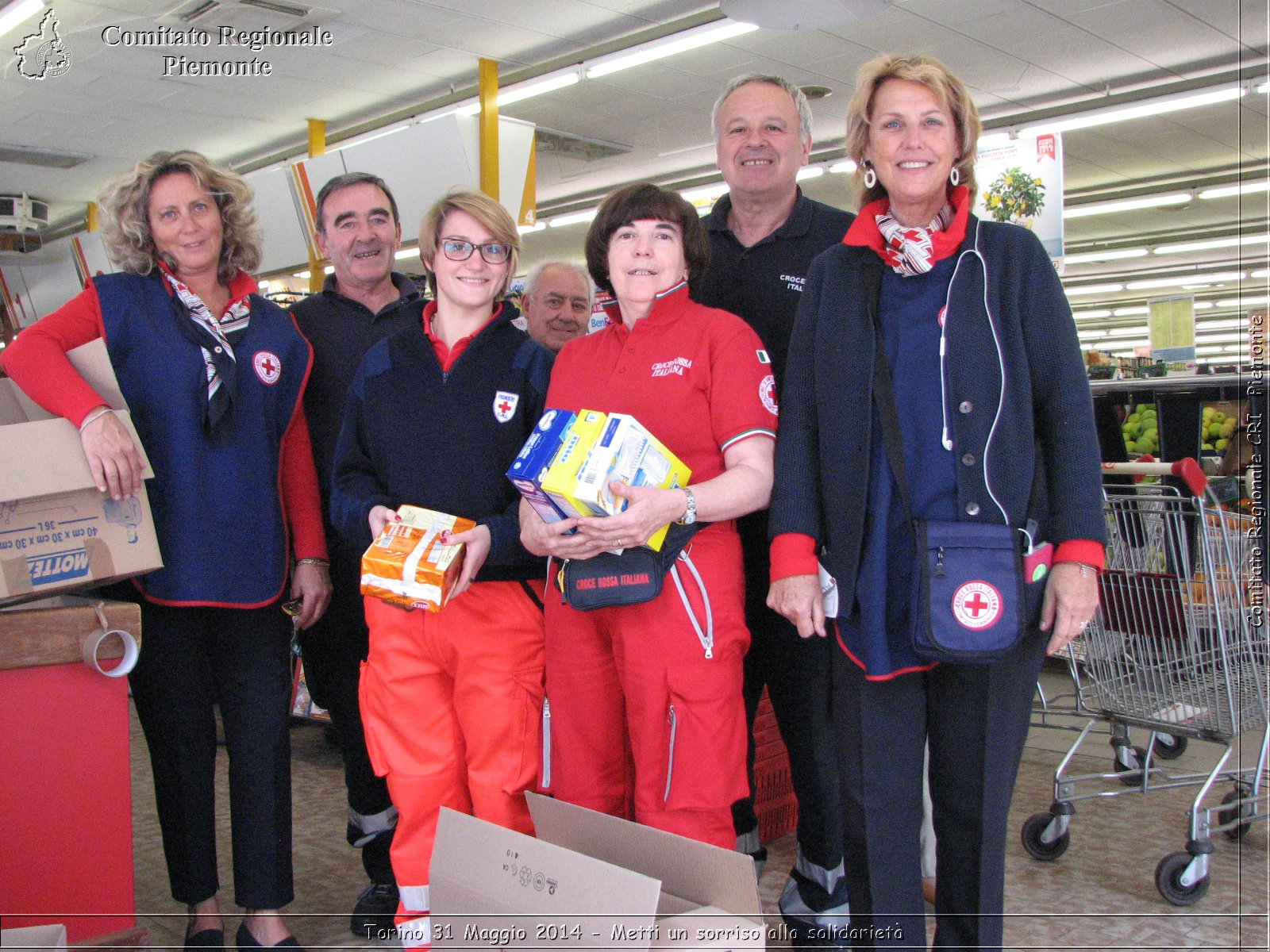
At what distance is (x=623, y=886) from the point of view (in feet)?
4.32

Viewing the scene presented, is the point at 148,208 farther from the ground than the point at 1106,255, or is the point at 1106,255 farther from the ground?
the point at 1106,255

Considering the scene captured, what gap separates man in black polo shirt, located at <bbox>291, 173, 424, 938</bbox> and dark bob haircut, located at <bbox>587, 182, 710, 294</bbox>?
659 millimetres

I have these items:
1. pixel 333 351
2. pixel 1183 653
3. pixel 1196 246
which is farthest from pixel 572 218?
pixel 1183 653

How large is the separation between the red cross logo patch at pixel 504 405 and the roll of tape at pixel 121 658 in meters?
0.90

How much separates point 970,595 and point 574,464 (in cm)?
69

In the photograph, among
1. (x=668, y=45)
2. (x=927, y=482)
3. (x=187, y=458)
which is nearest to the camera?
(x=927, y=482)

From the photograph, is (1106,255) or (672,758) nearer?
(672,758)

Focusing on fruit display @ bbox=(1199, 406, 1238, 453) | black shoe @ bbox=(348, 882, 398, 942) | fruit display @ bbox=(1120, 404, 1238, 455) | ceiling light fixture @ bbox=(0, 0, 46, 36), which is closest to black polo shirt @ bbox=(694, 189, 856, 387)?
black shoe @ bbox=(348, 882, 398, 942)

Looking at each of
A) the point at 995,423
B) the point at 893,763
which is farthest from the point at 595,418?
the point at 893,763

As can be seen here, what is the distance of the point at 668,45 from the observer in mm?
7211

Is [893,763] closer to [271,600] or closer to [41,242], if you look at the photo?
[271,600]

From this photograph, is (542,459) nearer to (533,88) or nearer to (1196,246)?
(533,88)

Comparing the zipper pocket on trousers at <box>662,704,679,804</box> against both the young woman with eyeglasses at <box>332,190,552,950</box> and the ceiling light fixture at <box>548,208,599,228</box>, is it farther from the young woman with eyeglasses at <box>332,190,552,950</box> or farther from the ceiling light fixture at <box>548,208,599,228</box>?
the ceiling light fixture at <box>548,208,599,228</box>

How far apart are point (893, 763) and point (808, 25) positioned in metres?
4.33
